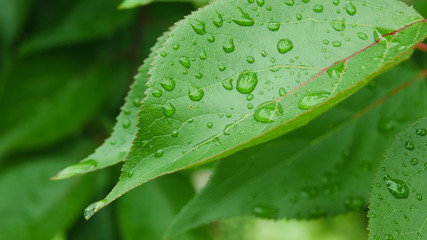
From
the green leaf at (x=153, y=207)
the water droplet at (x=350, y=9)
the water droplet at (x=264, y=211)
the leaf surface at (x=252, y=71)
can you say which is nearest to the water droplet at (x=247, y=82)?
the leaf surface at (x=252, y=71)

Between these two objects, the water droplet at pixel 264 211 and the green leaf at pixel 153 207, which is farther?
the green leaf at pixel 153 207

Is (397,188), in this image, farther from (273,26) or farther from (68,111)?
(68,111)

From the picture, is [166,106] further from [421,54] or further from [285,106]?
[421,54]

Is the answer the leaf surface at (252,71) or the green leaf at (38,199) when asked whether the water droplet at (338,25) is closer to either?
the leaf surface at (252,71)

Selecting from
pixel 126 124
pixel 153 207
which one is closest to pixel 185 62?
pixel 126 124

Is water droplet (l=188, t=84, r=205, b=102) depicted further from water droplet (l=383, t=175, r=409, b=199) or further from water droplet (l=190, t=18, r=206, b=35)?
water droplet (l=383, t=175, r=409, b=199)

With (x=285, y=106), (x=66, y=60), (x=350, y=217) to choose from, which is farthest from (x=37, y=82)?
(x=350, y=217)
